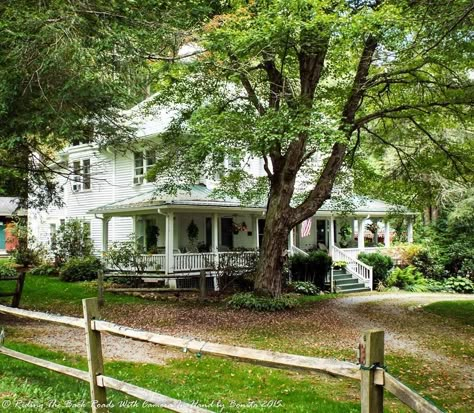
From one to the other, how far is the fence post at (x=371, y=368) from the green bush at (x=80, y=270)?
20656mm

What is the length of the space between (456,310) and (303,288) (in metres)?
6.05

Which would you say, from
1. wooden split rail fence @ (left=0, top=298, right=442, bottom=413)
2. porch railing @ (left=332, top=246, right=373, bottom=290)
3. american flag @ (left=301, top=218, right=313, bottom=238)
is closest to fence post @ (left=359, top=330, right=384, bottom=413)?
wooden split rail fence @ (left=0, top=298, right=442, bottom=413)

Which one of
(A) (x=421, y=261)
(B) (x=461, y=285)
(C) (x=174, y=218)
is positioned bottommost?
(B) (x=461, y=285)

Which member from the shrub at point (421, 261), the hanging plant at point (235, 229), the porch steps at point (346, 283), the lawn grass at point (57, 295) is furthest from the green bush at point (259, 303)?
the shrub at point (421, 261)

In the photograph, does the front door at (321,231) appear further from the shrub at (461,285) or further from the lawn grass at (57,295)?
the lawn grass at (57,295)

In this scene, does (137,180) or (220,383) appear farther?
(137,180)

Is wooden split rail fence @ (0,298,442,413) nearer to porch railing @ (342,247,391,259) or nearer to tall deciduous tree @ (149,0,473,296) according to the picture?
tall deciduous tree @ (149,0,473,296)

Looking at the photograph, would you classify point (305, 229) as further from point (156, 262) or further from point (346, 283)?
point (156, 262)

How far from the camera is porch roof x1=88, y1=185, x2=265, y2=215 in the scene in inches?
775

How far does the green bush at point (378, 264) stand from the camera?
24.9m

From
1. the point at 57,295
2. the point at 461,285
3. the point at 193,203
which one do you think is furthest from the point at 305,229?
the point at 57,295

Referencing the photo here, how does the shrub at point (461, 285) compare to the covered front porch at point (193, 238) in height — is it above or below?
below

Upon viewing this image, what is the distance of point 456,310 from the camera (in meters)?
16.8

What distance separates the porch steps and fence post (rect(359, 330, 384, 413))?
19871 mm
